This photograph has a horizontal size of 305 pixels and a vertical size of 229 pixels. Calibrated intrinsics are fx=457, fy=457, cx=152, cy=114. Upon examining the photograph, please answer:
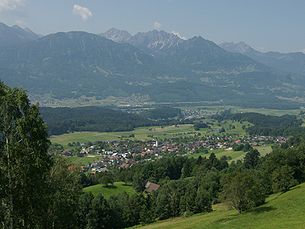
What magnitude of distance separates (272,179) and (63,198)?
35.8 meters

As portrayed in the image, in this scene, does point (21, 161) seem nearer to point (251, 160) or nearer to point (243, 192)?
point (243, 192)

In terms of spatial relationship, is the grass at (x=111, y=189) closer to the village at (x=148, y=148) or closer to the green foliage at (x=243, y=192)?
the village at (x=148, y=148)

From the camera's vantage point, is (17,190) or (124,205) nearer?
(17,190)

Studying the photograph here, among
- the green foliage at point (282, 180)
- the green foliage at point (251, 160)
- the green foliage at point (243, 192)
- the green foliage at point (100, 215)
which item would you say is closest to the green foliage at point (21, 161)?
the green foliage at point (243, 192)

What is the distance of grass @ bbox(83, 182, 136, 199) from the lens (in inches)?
3422

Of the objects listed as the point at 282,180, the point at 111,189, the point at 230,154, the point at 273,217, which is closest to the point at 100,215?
the point at 111,189

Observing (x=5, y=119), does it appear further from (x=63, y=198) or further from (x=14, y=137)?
(x=63, y=198)

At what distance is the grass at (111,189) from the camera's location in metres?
86.9

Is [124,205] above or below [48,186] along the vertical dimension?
below

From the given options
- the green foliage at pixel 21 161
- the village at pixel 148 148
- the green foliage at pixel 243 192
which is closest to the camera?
the green foliage at pixel 21 161

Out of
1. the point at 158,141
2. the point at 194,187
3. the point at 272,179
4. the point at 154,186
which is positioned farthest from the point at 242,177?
the point at 158,141

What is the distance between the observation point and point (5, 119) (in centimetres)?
2316

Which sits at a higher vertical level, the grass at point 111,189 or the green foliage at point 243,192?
the green foliage at point 243,192

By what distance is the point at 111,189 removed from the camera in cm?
8931
